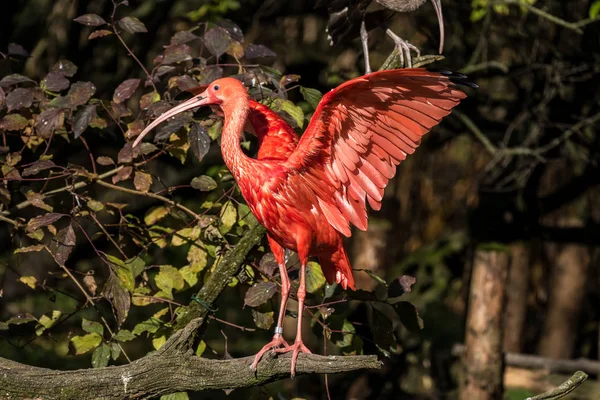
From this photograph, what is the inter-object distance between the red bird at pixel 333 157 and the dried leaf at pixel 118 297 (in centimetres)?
82

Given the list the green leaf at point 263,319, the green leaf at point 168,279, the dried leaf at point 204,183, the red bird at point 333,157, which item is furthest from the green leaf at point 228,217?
the red bird at point 333,157

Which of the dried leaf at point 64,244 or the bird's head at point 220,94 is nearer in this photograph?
the bird's head at point 220,94

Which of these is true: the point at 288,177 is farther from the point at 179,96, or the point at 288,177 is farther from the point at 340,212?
the point at 179,96

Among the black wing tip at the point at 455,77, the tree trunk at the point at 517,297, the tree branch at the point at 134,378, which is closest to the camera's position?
the black wing tip at the point at 455,77

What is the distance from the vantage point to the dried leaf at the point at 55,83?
5000mm

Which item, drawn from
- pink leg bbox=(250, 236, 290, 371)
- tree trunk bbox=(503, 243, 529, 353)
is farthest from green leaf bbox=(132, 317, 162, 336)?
tree trunk bbox=(503, 243, 529, 353)

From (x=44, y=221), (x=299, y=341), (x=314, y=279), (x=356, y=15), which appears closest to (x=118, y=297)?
(x=44, y=221)

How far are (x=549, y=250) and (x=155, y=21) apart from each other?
21.3ft

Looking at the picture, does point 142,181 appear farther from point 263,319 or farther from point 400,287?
point 400,287

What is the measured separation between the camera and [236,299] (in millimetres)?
16188

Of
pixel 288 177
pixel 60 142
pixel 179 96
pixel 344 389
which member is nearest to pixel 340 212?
pixel 288 177

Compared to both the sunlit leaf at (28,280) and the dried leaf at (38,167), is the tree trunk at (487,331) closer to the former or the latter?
the sunlit leaf at (28,280)

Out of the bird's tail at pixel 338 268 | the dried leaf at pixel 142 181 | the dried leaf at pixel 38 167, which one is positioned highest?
the dried leaf at pixel 38 167

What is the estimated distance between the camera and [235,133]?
167 inches
